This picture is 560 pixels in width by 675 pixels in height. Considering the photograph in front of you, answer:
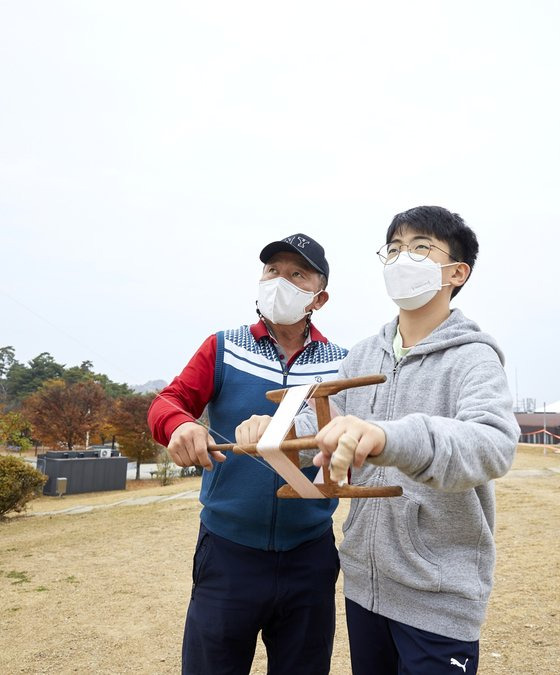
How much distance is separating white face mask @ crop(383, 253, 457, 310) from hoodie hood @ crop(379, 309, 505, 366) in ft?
0.44

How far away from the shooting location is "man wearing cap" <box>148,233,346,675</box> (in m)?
2.54

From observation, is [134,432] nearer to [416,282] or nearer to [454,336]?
Result: [416,282]

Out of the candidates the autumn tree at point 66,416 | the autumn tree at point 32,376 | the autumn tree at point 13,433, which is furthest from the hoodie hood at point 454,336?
the autumn tree at point 32,376

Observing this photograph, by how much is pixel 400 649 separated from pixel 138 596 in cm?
647

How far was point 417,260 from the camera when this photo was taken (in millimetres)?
2109

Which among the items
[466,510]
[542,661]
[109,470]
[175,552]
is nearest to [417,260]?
[466,510]

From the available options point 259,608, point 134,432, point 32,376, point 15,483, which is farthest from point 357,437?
point 32,376

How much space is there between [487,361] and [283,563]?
1.49 meters

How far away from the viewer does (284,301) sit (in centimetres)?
294

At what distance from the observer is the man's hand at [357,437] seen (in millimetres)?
1265

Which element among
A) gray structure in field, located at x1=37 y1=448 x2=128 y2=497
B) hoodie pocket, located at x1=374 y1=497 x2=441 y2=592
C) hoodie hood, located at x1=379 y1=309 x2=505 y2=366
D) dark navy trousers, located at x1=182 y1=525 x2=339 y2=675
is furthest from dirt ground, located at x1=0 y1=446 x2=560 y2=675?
gray structure in field, located at x1=37 y1=448 x2=128 y2=497

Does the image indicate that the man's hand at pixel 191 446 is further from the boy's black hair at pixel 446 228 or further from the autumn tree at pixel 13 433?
the autumn tree at pixel 13 433

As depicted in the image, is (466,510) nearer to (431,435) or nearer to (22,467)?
(431,435)

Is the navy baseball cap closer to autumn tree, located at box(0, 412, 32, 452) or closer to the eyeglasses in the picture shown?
the eyeglasses
